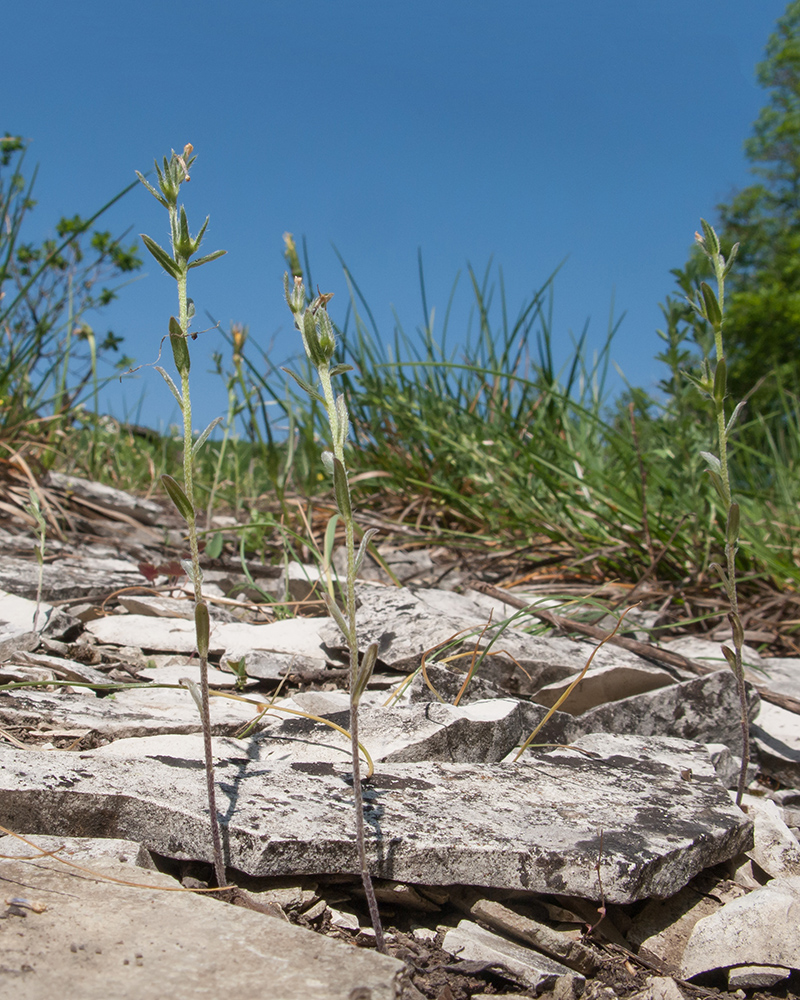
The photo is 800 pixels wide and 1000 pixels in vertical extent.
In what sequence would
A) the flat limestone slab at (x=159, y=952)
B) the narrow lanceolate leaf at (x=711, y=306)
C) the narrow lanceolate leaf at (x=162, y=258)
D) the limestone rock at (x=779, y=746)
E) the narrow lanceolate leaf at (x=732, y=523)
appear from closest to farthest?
the flat limestone slab at (x=159, y=952)
the narrow lanceolate leaf at (x=162, y=258)
the narrow lanceolate leaf at (x=732, y=523)
the narrow lanceolate leaf at (x=711, y=306)
the limestone rock at (x=779, y=746)

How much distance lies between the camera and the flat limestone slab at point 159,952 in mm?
695

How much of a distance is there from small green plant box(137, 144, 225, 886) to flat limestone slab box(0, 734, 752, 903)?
9 centimetres

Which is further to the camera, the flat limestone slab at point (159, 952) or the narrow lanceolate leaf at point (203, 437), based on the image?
the narrow lanceolate leaf at point (203, 437)

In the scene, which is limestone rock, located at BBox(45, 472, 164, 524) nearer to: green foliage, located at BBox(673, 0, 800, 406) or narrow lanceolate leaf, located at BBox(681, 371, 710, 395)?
narrow lanceolate leaf, located at BBox(681, 371, 710, 395)

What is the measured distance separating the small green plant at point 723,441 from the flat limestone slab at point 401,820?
23 cm

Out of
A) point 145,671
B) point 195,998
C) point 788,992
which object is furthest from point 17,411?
point 788,992

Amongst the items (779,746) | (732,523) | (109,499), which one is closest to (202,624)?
(732,523)

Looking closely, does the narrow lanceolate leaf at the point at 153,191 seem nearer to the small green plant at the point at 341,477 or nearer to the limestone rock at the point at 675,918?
the small green plant at the point at 341,477

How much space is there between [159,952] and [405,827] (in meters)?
0.36

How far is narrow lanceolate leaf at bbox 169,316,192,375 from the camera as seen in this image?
91 cm

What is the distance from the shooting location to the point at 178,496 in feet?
2.81

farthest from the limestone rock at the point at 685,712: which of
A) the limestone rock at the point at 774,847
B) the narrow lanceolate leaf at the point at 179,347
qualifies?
the narrow lanceolate leaf at the point at 179,347

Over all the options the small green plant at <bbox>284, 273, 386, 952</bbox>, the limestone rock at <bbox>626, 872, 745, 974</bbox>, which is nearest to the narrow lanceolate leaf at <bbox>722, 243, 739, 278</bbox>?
the small green plant at <bbox>284, 273, 386, 952</bbox>

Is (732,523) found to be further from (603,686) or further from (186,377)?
(186,377)
